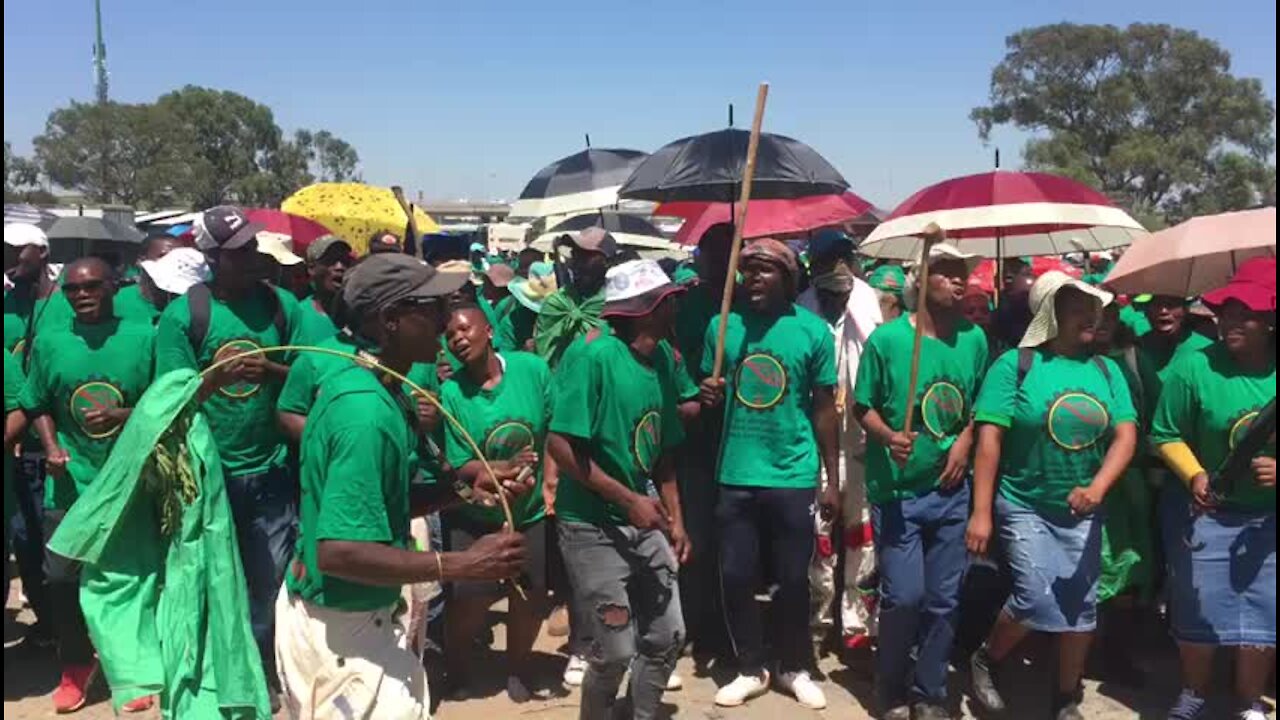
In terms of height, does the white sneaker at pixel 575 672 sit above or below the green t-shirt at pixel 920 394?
below

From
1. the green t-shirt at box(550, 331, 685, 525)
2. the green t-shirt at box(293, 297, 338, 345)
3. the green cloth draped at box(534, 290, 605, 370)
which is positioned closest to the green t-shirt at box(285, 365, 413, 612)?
the green t-shirt at box(550, 331, 685, 525)

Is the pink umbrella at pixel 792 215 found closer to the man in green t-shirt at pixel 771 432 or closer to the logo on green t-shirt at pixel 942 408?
the man in green t-shirt at pixel 771 432

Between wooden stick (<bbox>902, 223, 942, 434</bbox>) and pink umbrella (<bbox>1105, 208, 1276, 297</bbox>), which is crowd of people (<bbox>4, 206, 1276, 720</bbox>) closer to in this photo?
wooden stick (<bbox>902, 223, 942, 434</bbox>)

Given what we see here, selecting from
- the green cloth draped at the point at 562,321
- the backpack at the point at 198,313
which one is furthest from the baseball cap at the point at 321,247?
the green cloth draped at the point at 562,321

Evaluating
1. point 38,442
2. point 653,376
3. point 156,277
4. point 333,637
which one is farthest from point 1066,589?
point 38,442

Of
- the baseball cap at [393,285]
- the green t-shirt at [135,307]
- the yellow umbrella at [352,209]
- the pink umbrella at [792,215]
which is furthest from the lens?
the pink umbrella at [792,215]

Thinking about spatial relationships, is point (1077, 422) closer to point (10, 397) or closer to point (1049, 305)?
point (1049, 305)

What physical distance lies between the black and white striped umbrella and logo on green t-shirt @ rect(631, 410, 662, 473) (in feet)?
12.5

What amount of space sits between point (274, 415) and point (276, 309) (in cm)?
49

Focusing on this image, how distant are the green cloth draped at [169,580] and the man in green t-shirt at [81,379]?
1696 millimetres

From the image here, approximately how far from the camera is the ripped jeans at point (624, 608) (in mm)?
4074

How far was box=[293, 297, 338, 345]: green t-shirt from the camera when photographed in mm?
4930

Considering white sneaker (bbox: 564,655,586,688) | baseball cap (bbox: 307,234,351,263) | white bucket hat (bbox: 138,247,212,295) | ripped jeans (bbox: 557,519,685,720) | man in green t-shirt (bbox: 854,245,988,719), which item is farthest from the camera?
baseball cap (bbox: 307,234,351,263)

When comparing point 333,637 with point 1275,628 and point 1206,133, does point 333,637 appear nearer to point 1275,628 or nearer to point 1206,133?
point 1275,628
